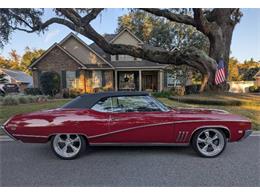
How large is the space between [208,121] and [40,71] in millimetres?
22247

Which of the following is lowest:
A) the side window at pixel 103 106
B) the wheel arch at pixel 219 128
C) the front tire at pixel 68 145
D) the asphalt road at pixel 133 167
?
Result: the asphalt road at pixel 133 167

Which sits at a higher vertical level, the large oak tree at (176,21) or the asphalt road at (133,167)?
the large oak tree at (176,21)

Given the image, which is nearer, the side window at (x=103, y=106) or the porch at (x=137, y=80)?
the side window at (x=103, y=106)

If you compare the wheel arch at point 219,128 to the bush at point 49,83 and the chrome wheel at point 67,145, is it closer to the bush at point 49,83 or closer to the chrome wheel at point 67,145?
the chrome wheel at point 67,145

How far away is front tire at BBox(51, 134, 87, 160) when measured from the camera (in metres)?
4.76

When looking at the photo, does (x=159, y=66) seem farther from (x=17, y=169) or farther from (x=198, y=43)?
(x=17, y=169)

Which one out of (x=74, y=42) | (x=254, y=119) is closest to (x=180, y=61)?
(x=254, y=119)

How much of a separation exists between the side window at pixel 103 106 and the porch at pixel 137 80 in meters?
20.7

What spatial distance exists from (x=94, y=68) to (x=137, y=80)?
5.20m

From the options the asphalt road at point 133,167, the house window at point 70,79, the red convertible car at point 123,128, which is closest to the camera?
the asphalt road at point 133,167

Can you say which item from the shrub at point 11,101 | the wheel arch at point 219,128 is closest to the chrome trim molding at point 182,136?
the wheel arch at point 219,128

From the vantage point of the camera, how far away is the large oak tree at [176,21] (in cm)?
1295

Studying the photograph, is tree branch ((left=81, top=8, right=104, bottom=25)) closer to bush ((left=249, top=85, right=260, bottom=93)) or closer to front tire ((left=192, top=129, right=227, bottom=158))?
front tire ((left=192, top=129, right=227, bottom=158))

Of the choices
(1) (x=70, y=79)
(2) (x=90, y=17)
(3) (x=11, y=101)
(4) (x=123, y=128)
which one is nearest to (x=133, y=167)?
(4) (x=123, y=128)
